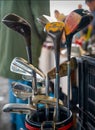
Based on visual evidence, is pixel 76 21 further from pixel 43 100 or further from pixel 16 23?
pixel 43 100

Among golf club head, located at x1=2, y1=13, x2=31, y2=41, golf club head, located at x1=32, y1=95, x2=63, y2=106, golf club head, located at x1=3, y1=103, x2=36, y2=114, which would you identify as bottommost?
golf club head, located at x1=3, y1=103, x2=36, y2=114

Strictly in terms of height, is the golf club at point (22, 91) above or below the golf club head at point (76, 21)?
below

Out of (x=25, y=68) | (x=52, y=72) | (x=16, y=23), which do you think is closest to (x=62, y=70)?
(x=52, y=72)

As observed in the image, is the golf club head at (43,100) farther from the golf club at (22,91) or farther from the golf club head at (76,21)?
the golf club head at (76,21)

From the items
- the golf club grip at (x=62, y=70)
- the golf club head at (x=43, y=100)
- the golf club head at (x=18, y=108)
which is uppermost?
the golf club grip at (x=62, y=70)

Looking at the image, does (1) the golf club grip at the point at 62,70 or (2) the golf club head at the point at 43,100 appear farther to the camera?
(1) the golf club grip at the point at 62,70

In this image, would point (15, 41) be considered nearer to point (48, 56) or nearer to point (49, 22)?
point (49, 22)

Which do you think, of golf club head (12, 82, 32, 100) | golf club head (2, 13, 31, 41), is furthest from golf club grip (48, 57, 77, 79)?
golf club head (2, 13, 31, 41)

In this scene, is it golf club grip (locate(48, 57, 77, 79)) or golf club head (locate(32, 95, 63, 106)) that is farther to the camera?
golf club grip (locate(48, 57, 77, 79))

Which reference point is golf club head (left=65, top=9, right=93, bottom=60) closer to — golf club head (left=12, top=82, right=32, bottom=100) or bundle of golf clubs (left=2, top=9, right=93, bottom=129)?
bundle of golf clubs (left=2, top=9, right=93, bottom=129)

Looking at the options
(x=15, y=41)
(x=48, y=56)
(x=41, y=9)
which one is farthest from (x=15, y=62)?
(x=48, y=56)

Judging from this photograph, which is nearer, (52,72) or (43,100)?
(43,100)

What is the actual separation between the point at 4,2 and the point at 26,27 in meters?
0.31

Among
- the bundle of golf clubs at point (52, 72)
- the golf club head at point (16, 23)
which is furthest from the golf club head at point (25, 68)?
the golf club head at point (16, 23)
